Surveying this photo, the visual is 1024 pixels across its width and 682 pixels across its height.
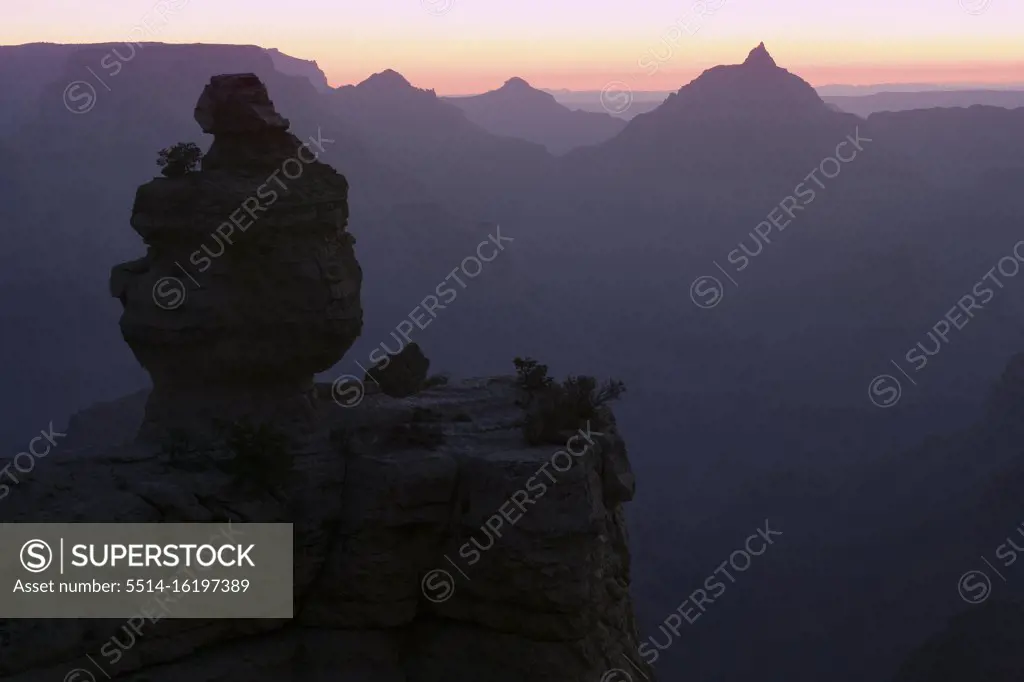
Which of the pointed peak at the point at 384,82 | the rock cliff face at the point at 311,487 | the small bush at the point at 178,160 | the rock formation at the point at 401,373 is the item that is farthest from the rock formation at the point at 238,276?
the pointed peak at the point at 384,82

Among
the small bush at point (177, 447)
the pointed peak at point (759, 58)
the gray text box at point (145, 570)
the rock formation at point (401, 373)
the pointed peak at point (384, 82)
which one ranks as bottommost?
the gray text box at point (145, 570)

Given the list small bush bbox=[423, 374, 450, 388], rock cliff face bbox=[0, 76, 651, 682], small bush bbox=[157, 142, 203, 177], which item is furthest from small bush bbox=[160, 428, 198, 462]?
small bush bbox=[423, 374, 450, 388]

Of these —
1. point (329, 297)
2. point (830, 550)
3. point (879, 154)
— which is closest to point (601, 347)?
point (830, 550)

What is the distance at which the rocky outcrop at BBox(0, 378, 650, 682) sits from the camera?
64.8 ft

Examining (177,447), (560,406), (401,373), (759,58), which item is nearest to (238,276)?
(177,447)

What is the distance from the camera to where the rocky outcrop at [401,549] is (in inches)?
778

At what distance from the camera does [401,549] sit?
68.1 feet

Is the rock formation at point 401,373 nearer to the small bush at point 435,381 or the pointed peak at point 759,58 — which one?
the small bush at point 435,381

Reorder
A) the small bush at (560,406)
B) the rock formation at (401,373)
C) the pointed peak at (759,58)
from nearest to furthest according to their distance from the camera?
the small bush at (560,406), the rock formation at (401,373), the pointed peak at (759,58)

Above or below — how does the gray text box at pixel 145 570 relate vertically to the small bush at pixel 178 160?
below

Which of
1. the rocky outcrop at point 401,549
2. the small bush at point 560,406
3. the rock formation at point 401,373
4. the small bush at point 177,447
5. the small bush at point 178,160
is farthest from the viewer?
the rock formation at point 401,373

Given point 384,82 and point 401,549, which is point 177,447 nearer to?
point 401,549

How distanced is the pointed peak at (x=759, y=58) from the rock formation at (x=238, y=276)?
148 meters

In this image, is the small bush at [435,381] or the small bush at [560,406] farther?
the small bush at [435,381]
